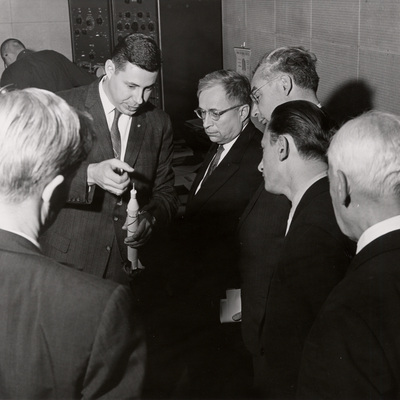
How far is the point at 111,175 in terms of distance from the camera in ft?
7.09

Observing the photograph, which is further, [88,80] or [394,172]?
[88,80]

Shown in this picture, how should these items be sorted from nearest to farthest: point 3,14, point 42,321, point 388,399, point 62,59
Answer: point 42,321, point 388,399, point 62,59, point 3,14

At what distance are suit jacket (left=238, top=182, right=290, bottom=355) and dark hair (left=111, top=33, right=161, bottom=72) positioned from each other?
784 millimetres

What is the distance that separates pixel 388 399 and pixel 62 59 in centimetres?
443

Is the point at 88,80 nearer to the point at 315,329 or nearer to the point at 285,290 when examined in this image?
the point at 285,290

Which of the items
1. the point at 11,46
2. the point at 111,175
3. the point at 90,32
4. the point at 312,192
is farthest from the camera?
the point at 90,32

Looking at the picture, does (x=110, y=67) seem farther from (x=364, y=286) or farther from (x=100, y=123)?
(x=364, y=286)

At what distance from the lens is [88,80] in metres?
5.06

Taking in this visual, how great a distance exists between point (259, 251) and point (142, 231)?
1.72 ft

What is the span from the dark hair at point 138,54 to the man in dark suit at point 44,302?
4.24ft

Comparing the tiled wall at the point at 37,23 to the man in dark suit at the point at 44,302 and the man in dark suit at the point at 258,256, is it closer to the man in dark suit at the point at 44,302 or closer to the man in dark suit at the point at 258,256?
the man in dark suit at the point at 258,256

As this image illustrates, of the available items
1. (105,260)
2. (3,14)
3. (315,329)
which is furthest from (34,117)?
(3,14)

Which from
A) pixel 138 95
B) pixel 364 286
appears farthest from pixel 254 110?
pixel 364 286

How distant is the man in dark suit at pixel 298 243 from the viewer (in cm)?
164
